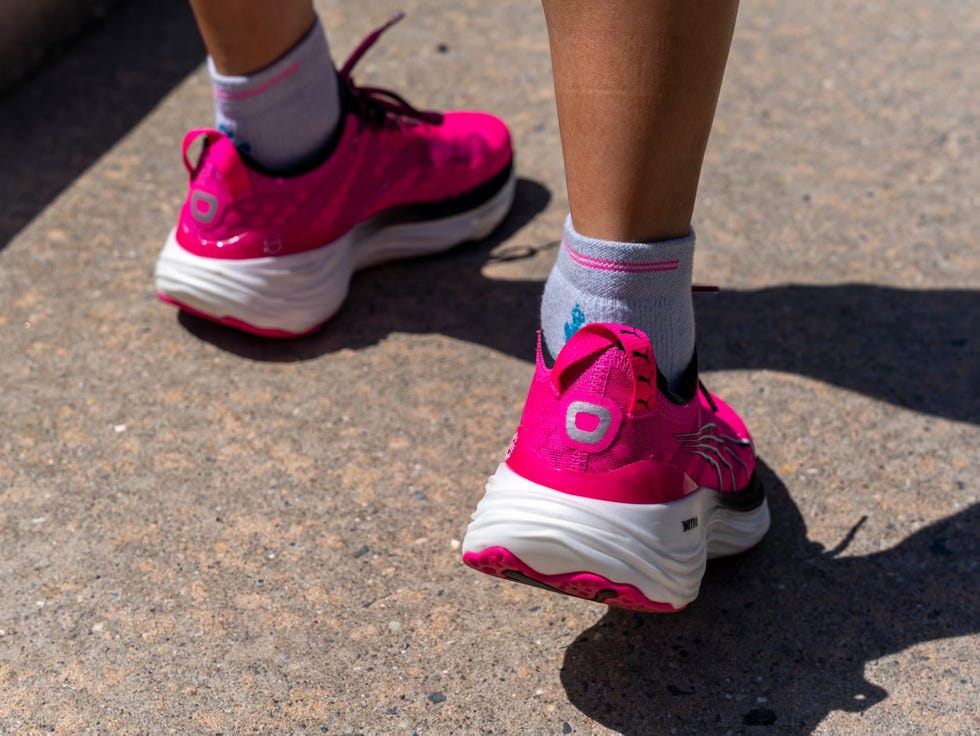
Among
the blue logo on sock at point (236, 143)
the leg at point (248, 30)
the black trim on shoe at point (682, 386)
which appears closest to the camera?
the black trim on shoe at point (682, 386)

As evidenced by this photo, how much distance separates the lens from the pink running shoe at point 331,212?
194 cm

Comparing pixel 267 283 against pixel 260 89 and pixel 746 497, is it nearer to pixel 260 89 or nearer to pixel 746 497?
pixel 260 89

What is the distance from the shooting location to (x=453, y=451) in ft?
5.93

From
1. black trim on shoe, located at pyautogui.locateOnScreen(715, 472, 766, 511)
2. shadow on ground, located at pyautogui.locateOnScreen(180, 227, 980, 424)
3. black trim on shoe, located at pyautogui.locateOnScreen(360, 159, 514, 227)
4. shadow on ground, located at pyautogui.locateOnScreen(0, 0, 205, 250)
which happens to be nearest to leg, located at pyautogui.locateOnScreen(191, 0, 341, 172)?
black trim on shoe, located at pyautogui.locateOnScreen(360, 159, 514, 227)

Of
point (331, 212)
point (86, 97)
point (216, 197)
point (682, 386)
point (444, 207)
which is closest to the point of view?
point (682, 386)

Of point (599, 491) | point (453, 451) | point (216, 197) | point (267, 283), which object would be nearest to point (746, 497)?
point (599, 491)

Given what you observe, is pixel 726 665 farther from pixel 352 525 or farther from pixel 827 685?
pixel 352 525

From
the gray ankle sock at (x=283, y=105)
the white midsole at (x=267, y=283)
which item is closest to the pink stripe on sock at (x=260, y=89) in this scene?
the gray ankle sock at (x=283, y=105)

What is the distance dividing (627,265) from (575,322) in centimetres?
11

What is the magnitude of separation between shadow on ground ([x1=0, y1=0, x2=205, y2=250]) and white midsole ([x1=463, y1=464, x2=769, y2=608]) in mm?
1480

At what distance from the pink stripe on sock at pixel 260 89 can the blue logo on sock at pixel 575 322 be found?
84 centimetres

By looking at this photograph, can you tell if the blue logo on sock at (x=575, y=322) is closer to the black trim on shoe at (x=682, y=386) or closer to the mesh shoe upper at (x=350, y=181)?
the black trim on shoe at (x=682, y=386)

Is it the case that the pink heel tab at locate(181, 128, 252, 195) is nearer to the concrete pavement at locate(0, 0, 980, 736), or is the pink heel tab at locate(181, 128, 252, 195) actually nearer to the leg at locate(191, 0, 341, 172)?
the leg at locate(191, 0, 341, 172)

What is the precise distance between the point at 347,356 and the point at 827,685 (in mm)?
1028
